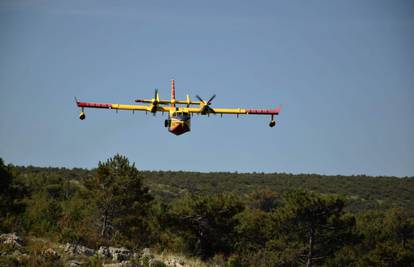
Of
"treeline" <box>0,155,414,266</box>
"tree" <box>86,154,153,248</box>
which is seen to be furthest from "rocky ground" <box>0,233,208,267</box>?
"tree" <box>86,154,153,248</box>

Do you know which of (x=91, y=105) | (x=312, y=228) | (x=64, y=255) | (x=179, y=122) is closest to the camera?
(x=64, y=255)

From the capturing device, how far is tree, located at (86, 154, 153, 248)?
41.7 m

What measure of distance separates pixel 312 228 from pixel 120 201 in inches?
596

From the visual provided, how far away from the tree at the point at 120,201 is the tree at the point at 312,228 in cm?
1125

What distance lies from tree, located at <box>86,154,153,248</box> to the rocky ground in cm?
1648

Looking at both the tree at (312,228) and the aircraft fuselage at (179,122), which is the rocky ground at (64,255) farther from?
the tree at (312,228)

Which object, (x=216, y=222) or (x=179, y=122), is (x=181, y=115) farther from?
(x=216, y=222)

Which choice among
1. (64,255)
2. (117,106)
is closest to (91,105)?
(117,106)

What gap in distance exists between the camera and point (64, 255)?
22.3 metres

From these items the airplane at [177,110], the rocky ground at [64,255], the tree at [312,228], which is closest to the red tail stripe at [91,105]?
the airplane at [177,110]

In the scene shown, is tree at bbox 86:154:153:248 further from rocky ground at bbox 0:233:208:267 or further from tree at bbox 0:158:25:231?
rocky ground at bbox 0:233:208:267

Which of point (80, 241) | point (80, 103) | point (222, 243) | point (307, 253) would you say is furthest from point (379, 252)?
point (80, 241)

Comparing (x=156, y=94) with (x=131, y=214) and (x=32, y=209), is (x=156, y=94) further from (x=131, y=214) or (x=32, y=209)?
(x=32, y=209)

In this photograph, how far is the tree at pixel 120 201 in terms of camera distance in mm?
41688
